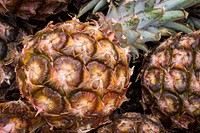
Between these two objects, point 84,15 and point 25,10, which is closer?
point 25,10

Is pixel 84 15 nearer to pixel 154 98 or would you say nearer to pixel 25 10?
pixel 25 10

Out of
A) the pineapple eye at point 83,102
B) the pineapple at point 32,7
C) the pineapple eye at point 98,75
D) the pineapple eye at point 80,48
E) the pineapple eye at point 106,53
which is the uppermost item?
the pineapple at point 32,7

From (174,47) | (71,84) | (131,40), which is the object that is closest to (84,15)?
(131,40)

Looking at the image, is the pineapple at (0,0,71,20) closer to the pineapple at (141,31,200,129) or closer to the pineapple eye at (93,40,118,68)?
the pineapple eye at (93,40,118,68)

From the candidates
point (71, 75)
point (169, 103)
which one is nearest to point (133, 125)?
point (169, 103)

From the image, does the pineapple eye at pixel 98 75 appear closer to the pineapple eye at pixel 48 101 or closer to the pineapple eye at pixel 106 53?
the pineapple eye at pixel 106 53

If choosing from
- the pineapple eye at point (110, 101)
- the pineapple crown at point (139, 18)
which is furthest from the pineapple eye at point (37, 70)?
the pineapple crown at point (139, 18)

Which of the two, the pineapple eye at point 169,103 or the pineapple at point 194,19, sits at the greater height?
the pineapple at point 194,19

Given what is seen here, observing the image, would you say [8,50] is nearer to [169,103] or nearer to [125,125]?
[125,125]
